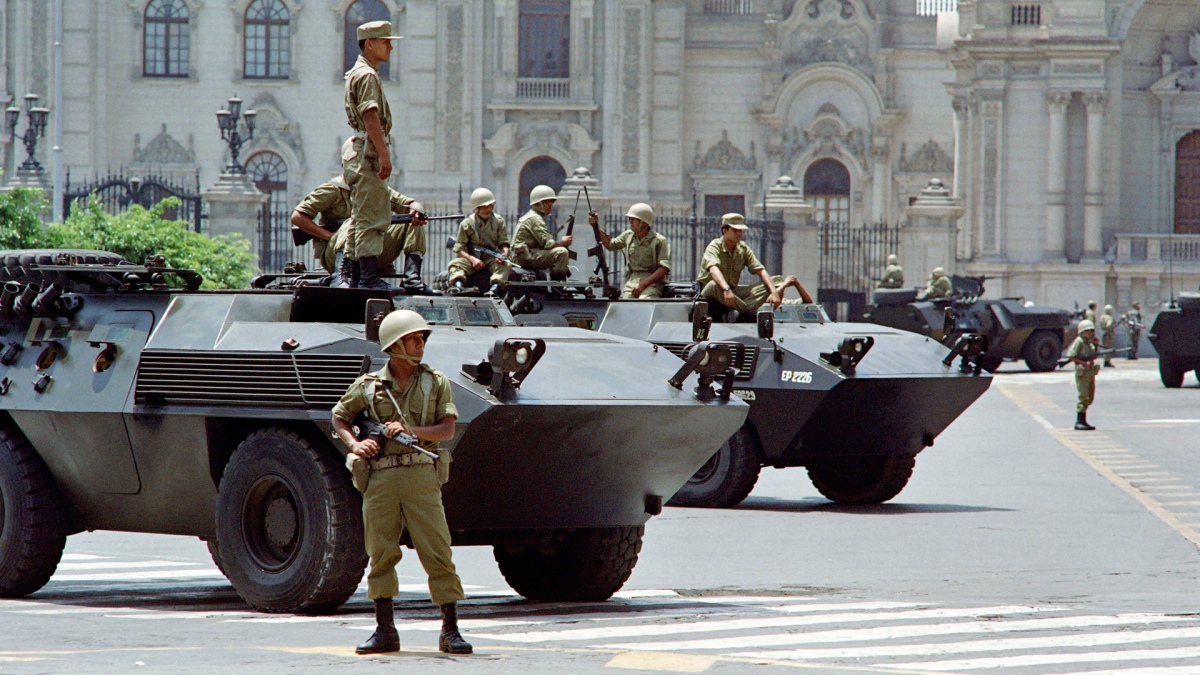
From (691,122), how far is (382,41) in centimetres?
4777

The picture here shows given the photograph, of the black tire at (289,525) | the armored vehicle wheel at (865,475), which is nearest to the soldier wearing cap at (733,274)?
the armored vehicle wheel at (865,475)

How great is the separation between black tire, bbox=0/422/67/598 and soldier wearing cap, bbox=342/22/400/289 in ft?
6.88

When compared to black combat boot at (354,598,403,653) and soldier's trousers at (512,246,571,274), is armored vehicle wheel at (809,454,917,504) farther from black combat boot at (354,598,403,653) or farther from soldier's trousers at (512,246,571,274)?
black combat boot at (354,598,403,653)

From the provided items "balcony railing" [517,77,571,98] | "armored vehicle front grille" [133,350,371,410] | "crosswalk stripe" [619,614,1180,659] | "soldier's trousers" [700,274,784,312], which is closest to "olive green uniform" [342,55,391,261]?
"armored vehicle front grille" [133,350,371,410]

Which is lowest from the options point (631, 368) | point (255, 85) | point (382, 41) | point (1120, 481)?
point (1120, 481)

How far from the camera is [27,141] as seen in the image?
38.7 metres

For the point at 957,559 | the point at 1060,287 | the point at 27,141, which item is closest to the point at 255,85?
the point at 27,141

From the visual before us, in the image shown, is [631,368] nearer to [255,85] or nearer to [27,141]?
[27,141]

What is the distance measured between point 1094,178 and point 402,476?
→ 4407 cm

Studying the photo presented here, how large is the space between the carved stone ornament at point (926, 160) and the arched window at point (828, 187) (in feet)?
5.68

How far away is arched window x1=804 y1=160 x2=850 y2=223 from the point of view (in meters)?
57.8

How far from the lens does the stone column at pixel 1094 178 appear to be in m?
49.8

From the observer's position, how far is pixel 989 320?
39.1 m

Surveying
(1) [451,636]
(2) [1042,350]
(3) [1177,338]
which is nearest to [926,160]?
(2) [1042,350]
